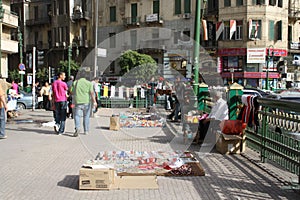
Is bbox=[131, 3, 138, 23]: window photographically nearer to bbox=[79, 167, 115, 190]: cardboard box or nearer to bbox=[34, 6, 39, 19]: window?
bbox=[34, 6, 39, 19]: window

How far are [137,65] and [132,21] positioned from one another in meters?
10.1

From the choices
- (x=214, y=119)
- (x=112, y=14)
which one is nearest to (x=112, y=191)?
(x=214, y=119)

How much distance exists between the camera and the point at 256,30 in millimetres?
38438

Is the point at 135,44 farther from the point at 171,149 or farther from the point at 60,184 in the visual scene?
the point at 60,184

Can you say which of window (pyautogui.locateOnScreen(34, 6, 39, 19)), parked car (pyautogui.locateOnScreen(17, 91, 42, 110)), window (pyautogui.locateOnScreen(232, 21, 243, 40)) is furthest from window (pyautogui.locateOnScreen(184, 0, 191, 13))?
parked car (pyautogui.locateOnScreen(17, 91, 42, 110))

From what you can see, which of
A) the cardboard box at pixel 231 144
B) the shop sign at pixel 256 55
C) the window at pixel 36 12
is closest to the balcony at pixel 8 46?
the window at pixel 36 12

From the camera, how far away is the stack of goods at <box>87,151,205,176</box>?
6.27 m

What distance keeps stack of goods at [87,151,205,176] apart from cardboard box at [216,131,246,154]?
133 cm

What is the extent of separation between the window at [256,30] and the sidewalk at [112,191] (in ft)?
99.6

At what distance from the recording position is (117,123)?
12227 millimetres

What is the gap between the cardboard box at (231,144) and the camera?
817 cm

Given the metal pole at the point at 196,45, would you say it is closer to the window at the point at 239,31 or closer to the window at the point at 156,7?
the window at the point at 239,31

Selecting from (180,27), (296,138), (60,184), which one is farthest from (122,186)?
(180,27)

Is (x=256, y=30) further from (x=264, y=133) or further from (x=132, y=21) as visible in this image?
(x=264, y=133)
